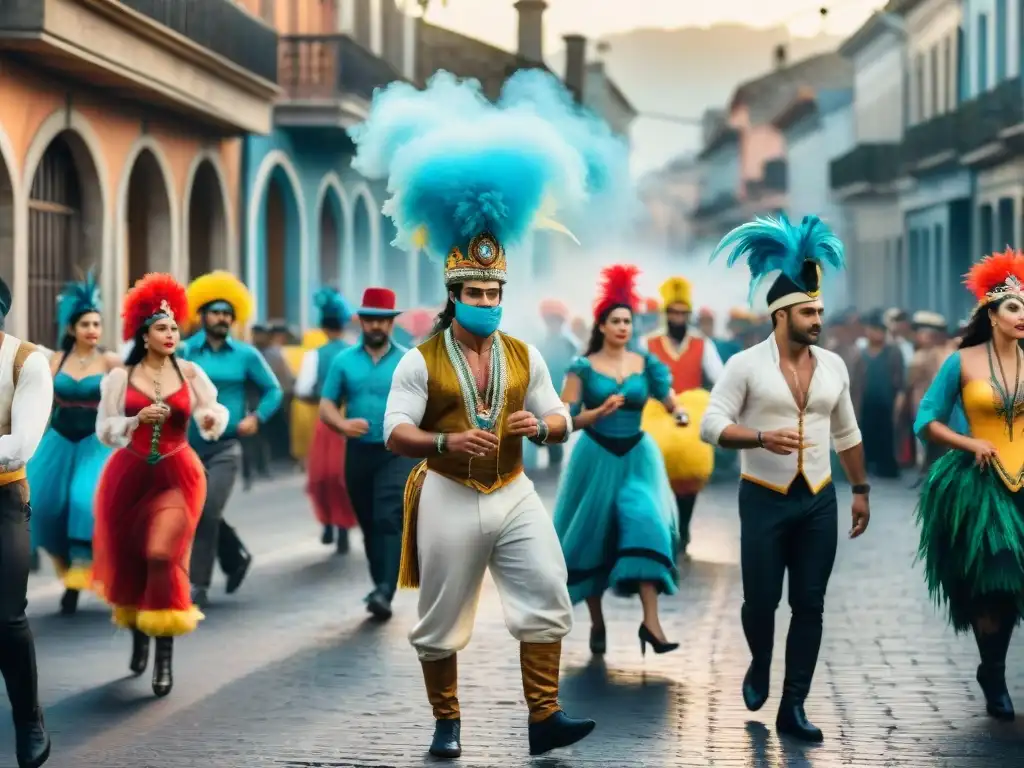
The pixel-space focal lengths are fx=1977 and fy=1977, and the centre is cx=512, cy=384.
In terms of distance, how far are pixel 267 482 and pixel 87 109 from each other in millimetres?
4302

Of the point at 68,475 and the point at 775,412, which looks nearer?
the point at 775,412

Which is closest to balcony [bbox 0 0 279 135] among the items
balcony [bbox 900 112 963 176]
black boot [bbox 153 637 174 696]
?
black boot [bbox 153 637 174 696]

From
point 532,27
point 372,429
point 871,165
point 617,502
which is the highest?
point 532,27

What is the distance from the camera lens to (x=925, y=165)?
42.0m

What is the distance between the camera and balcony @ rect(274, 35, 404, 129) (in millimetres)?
28109

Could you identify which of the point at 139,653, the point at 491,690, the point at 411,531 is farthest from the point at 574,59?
the point at 411,531

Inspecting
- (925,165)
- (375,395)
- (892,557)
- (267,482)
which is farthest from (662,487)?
(925,165)

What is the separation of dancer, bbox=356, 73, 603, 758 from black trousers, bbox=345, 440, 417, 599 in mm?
3773

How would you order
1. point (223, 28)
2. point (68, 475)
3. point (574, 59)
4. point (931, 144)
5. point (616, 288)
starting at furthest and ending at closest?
1. point (574, 59)
2. point (931, 144)
3. point (223, 28)
4. point (68, 475)
5. point (616, 288)

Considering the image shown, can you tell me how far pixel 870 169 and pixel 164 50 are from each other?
33.3 m

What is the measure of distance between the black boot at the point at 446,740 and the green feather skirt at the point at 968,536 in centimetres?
237

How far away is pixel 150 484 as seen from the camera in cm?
910

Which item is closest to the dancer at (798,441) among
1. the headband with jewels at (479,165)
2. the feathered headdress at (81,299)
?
the headband with jewels at (479,165)

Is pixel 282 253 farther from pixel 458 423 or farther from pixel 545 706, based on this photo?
pixel 545 706
